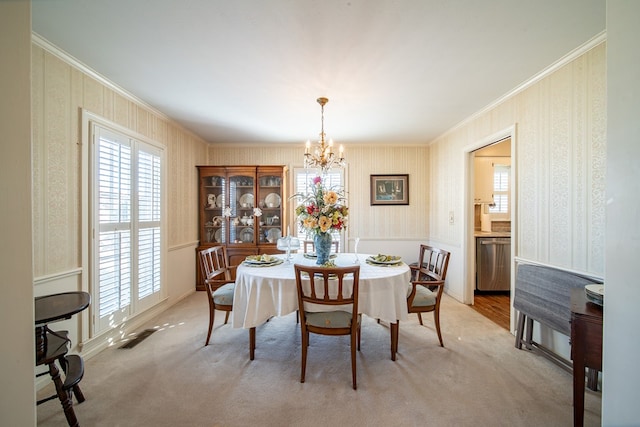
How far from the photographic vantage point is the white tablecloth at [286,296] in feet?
6.65

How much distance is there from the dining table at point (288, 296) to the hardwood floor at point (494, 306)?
1.76 m

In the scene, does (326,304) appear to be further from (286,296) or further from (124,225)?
(124,225)

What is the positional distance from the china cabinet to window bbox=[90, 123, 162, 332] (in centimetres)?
110

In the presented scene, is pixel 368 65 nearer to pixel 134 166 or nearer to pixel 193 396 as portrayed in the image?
pixel 134 166

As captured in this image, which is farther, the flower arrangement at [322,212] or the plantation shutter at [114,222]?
the plantation shutter at [114,222]

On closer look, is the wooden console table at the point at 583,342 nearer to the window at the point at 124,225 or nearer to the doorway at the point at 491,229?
the doorway at the point at 491,229

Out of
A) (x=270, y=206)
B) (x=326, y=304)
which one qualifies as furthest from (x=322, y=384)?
(x=270, y=206)

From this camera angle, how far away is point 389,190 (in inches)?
187

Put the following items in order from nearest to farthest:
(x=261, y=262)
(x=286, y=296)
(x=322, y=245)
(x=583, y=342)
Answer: (x=583, y=342)
(x=286, y=296)
(x=322, y=245)
(x=261, y=262)

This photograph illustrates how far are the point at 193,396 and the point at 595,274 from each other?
3127 mm

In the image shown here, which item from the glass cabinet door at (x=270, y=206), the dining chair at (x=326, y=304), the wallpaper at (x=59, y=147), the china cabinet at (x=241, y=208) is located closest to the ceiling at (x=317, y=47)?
the wallpaper at (x=59, y=147)

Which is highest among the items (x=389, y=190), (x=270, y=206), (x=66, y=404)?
(x=389, y=190)

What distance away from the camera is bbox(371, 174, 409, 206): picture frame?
15.5 ft

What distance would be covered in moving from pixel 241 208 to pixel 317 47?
3148 millimetres
